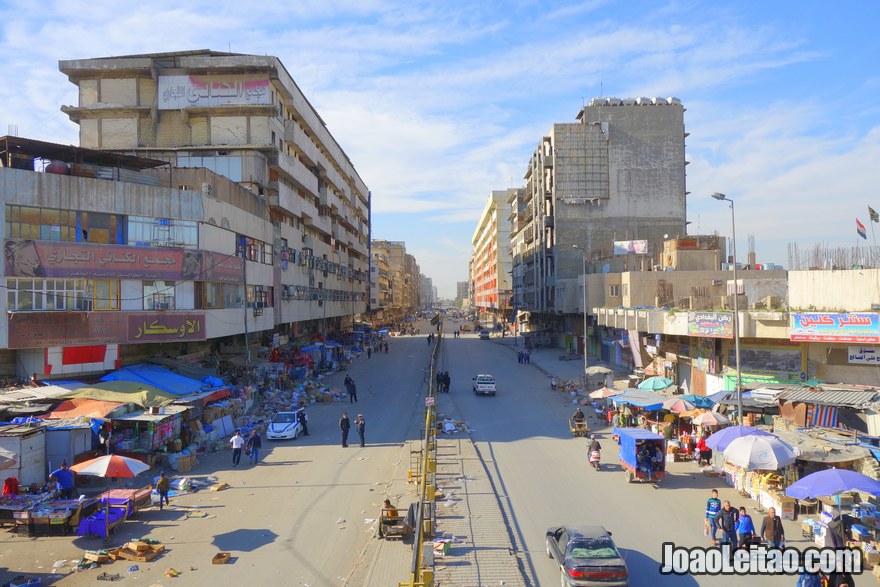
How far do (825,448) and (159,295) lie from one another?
2498 cm

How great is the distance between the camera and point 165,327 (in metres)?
26.5

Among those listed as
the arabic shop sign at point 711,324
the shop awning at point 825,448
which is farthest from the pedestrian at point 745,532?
the arabic shop sign at point 711,324

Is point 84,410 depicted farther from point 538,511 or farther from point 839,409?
point 839,409

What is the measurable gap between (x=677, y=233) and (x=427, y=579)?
179ft

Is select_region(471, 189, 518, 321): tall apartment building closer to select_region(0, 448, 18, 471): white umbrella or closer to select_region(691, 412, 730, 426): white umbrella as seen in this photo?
select_region(691, 412, 730, 426): white umbrella

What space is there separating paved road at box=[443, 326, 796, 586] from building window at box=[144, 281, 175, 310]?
14440mm

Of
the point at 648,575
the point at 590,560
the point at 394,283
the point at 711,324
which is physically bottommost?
the point at 648,575

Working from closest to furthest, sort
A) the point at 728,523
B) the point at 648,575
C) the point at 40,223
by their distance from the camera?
the point at 648,575 < the point at 728,523 < the point at 40,223

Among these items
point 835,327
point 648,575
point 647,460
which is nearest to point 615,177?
point 835,327

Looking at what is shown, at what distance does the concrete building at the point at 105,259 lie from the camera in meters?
23.0

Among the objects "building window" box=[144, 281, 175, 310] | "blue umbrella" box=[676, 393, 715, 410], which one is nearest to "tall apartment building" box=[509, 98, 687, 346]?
"blue umbrella" box=[676, 393, 715, 410]

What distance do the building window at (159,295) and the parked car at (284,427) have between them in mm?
7223

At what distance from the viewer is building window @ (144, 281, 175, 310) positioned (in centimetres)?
2619

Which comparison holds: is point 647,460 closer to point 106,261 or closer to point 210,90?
point 106,261
